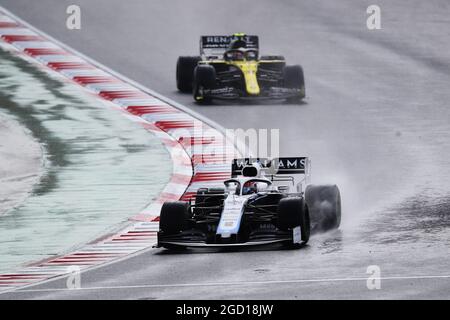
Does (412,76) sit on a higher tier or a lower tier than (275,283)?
higher

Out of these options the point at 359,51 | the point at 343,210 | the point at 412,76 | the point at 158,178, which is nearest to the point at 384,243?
the point at 343,210

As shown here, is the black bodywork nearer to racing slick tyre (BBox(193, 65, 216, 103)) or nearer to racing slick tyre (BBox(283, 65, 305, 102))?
racing slick tyre (BBox(193, 65, 216, 103))

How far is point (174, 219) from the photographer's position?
19609 millimetres

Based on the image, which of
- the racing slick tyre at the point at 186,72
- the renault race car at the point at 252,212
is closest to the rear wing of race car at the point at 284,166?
the renault race car at the point at 252,212

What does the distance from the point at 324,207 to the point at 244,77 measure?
34.7ft

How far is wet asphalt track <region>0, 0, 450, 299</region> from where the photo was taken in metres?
17.0

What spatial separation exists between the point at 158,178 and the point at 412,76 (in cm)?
1109

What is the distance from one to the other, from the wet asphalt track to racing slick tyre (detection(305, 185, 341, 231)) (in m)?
0.40

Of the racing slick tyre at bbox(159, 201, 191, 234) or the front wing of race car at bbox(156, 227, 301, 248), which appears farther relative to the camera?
the racing slick tyre at bbox(159, 201, 191, 234)

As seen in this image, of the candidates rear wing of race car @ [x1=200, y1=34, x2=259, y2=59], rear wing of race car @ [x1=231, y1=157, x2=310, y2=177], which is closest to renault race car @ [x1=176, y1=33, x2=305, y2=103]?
rear wing of race car @ [x1=200, y1=34, x2=259, y2=59]

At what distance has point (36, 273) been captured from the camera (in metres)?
18.7

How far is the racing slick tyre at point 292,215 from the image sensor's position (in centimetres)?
1911
